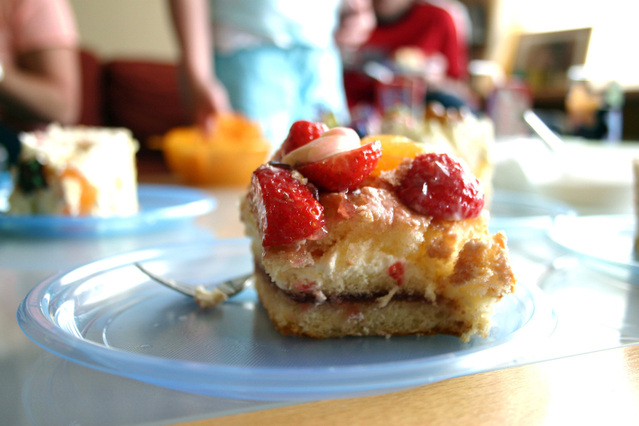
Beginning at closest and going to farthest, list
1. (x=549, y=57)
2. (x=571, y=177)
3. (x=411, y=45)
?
(x=571, y=177) → (x=411, y=45) → (x=549, y=57)

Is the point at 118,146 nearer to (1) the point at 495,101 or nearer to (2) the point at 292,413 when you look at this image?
(2) the point at 292,413

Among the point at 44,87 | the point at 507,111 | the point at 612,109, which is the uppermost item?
the point at 44,87

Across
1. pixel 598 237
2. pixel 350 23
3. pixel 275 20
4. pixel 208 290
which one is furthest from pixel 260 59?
pixel 208 290

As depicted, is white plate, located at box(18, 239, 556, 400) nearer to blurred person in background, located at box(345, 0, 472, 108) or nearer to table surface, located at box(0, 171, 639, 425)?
table surface, located at box(0, 171, 639, 425)

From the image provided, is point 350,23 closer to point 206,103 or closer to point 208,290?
point 206,103

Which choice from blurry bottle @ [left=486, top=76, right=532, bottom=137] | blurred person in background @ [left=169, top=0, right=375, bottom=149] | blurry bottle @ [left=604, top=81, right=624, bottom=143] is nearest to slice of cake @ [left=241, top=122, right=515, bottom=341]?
blurred person in background @ [left=169, top=0, right=375, bottom=149]

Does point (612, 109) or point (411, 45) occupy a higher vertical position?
point (411, 45)

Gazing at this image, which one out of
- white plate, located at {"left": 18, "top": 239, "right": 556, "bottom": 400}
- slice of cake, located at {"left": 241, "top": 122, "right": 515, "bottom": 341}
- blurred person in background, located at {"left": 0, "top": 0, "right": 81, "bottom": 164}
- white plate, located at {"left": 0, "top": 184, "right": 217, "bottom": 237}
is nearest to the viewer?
white plate, located at {"left": 18, "top": 239, "right": 556, "bottom": 400}
